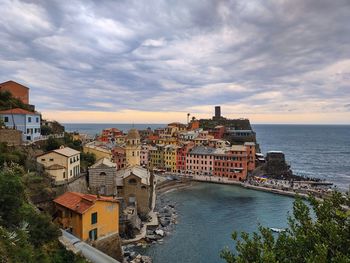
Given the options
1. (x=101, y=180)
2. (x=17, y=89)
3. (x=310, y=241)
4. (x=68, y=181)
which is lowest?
(x=101, y=180)

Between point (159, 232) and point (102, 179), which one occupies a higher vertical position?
point (102, 179)

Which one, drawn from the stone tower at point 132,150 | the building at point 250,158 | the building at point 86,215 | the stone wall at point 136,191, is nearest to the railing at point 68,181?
the building at point 86,215

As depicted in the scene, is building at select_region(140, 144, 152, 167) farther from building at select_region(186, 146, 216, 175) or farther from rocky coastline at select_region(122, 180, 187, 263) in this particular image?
rocky coastline at select_region(122, 180, 187, 263)

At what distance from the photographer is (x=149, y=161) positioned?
8788 centimetres

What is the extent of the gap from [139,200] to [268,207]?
2403 cm

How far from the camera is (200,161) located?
81.2m

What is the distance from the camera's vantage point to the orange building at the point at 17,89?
172 feet

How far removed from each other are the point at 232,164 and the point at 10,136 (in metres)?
54.7

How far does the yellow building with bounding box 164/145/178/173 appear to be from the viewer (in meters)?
85.1

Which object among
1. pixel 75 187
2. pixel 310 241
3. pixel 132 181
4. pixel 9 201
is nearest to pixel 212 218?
pixel 132 181

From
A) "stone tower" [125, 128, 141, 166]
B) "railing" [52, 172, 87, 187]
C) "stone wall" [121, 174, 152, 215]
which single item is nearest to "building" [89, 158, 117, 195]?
"railing" [52, 172, 87, 187]

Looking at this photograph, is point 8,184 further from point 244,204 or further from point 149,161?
point 149,161

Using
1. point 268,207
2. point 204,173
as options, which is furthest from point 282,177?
point 268,207

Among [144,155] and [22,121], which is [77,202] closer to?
[22,121]
